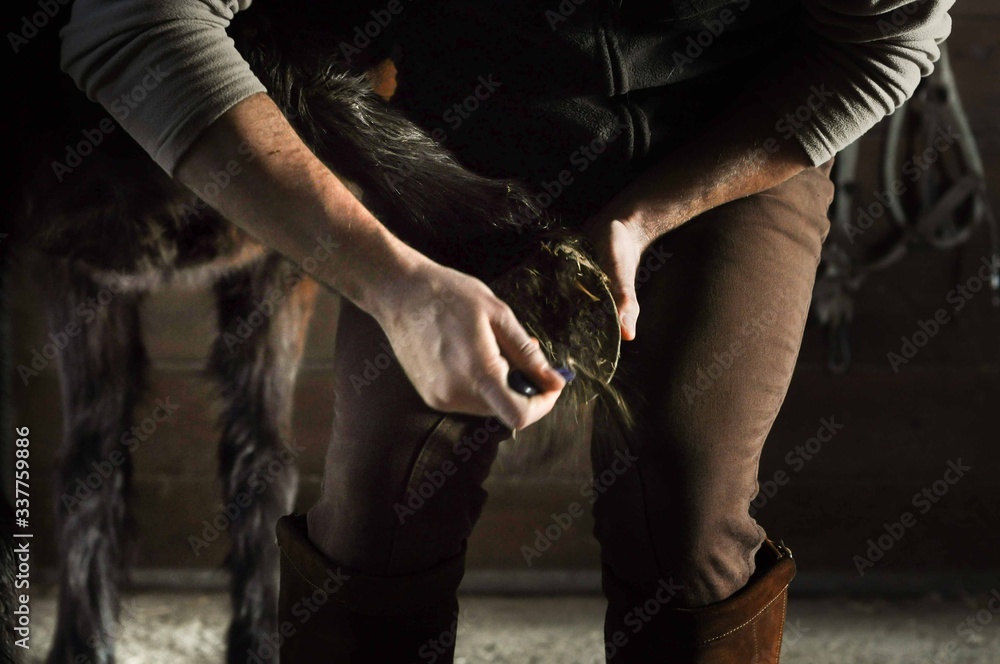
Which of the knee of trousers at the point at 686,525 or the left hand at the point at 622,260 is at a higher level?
the left hand at the point at 622,260

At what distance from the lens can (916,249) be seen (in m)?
1.15

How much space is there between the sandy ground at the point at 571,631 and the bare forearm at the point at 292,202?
71 centimetres

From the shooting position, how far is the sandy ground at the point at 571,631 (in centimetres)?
101

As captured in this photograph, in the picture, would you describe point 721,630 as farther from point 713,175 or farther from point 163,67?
point 163,67

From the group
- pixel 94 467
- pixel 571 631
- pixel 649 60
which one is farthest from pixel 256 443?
pixel 649 60

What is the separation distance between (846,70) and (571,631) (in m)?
0.79

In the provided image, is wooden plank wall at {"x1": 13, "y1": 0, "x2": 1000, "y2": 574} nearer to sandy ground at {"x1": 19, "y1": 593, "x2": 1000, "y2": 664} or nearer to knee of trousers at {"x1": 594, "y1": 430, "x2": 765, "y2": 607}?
sandy ground at {"x1": 19, "y1": 593, "x2": 1000, "y2": 664}

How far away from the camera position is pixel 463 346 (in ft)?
1.26

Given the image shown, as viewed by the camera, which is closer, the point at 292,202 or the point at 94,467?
the point at 292,202

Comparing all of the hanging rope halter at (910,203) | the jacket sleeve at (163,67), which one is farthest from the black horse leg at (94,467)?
the hanging rope halter at (910,203)

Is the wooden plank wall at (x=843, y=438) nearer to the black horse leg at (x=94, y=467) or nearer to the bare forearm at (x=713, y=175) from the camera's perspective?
the black horse leg at (x=94, y=467)

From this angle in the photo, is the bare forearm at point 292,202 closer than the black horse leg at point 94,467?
Yes

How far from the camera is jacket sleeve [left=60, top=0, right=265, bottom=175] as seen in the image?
1.32 feet

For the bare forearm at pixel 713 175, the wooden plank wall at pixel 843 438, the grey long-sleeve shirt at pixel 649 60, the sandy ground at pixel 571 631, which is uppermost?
the grey long-sleeve shirt at pixel 649 60
